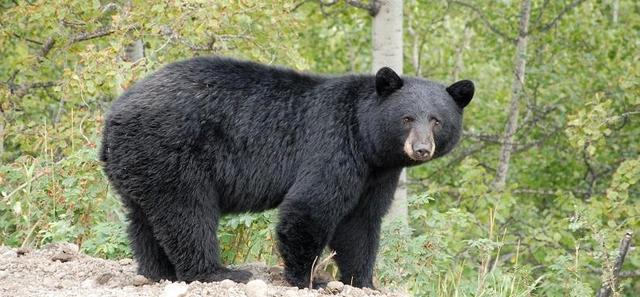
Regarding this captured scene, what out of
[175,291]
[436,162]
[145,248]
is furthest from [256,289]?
[436,162]

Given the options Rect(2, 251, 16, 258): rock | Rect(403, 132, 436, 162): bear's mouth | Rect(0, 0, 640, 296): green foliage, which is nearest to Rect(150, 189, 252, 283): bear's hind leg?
Rect(0, 0, 640, 296): green foliage

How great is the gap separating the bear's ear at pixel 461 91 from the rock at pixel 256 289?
180 cm

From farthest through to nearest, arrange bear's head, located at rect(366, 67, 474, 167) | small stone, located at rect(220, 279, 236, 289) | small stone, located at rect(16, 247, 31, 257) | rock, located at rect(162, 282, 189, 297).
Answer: small stone, located at rect(16, 247, 31, 257) → bear's head, located at rect(366, 67, 474, 167) → small stone, located at rect(220, 279, 236, 289) → rock, located at rect(162, 282, 189, 297)

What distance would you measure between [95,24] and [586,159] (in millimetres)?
6864

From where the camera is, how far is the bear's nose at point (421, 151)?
19.4 ft

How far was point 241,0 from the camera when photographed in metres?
8.89

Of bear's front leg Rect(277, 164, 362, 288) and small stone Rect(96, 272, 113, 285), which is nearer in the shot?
bear's front leg Rect(277, 164, 362, 288)

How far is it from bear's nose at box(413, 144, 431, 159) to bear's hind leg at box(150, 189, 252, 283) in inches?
47.2

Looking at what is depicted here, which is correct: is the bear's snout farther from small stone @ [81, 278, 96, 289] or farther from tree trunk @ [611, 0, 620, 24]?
tree trunk @ [611, 0, 620, 24]

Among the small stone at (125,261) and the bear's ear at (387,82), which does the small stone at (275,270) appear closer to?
the small stone at (125,261)

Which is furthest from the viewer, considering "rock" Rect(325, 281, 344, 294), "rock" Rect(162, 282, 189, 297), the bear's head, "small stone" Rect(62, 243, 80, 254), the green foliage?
the green foliage

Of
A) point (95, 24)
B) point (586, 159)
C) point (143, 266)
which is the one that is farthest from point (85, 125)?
point (586, 159)

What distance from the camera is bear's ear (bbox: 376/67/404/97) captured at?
20.3 feet

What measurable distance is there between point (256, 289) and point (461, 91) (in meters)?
1.90
